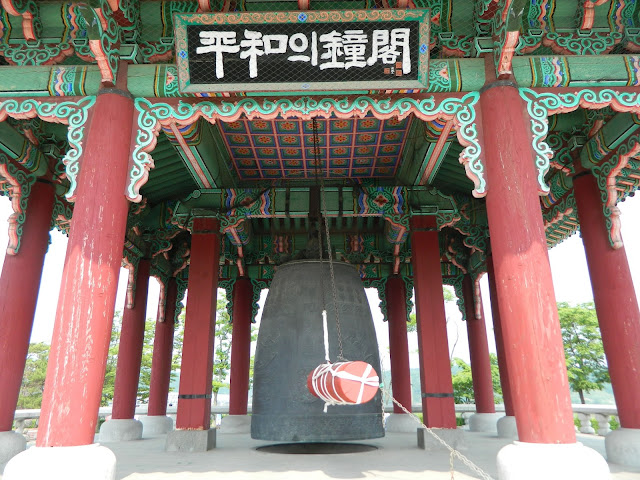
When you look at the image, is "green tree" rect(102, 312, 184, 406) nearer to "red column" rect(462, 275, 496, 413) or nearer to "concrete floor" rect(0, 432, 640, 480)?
"red column" rect(462, 275, 496, 413)

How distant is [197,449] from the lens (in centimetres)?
756

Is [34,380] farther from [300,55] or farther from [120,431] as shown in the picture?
[300,55]

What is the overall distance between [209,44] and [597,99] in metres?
4.25

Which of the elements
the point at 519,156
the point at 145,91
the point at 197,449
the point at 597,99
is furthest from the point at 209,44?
the point at 197,449

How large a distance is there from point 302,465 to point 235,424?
6869 millimetres

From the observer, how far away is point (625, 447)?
5.81 metres

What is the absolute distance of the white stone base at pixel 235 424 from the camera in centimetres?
1225

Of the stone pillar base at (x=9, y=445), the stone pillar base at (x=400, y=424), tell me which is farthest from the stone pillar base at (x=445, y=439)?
the stone pillar base at (x=9, y=445)

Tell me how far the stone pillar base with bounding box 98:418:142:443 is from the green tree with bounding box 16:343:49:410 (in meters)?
17.9

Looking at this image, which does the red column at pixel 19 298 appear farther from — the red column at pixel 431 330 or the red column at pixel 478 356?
the red column at pixel 478 356

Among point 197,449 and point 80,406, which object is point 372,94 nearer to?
point 80,406

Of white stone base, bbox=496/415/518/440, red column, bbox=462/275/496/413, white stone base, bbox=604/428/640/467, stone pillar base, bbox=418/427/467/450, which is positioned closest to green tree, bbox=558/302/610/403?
red column, bbox=462/275/496/413

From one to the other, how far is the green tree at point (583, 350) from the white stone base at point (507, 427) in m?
13.5

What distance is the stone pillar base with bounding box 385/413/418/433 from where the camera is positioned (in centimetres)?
1205
